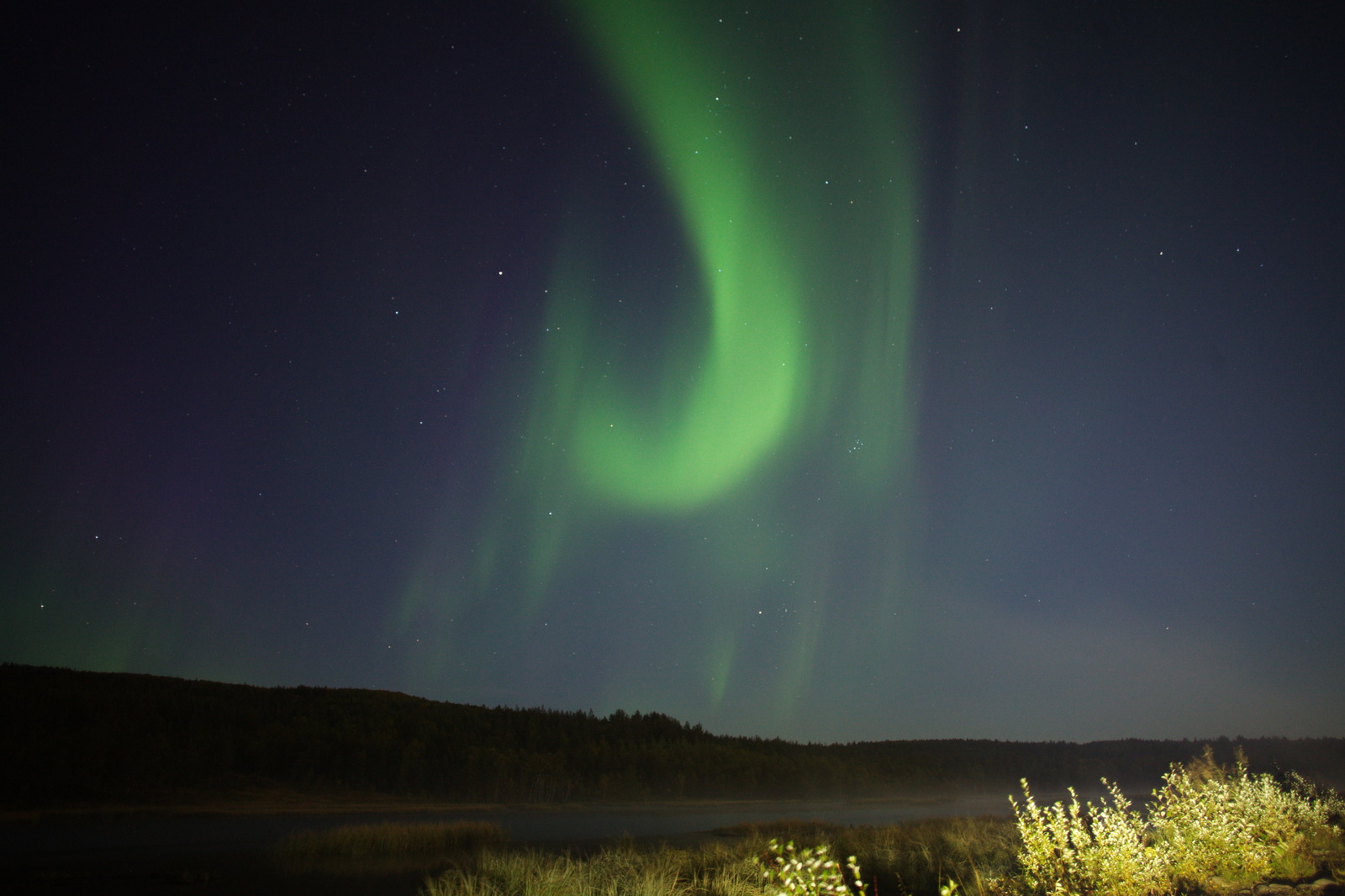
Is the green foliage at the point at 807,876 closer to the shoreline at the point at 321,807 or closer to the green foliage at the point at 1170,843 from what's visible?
the green foliage at the point at 1170,843

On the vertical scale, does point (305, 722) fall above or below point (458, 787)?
above

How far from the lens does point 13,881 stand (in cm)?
2253

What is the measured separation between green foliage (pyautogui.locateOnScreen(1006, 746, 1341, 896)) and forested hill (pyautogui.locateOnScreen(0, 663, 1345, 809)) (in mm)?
57843

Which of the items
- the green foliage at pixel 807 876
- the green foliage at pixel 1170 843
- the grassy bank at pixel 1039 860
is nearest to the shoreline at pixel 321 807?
the grassy bank at pixel 1039 860

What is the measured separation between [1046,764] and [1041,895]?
16223 centimetres

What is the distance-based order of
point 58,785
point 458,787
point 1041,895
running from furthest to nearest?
1. point 458,787
2. point 58,785
3. point 1041,895

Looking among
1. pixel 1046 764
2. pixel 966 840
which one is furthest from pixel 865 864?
pixel 1046 764

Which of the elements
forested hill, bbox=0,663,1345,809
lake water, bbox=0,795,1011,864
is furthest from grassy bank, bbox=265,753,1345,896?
forested hill, bbox=0,663,1345,809

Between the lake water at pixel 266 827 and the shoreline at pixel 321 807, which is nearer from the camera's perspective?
the lake water at pixel 266 827

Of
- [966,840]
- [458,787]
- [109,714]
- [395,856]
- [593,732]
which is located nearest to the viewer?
[966,840]

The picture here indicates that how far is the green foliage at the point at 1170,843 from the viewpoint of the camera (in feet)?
35.8

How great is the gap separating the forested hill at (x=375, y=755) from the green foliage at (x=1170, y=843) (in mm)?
57843

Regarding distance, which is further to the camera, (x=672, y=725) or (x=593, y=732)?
(x=672, y=725)

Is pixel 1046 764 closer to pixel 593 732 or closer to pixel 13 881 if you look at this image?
pixel 593 732
